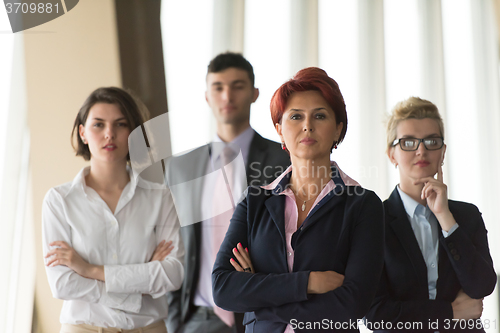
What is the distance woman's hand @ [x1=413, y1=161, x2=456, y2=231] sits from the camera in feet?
Result: 6.27

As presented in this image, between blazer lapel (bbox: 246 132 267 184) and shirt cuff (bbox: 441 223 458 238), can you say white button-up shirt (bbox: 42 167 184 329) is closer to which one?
blazer lapel (bbox: 246 132 267 184)

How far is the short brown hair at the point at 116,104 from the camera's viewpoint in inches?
86.4

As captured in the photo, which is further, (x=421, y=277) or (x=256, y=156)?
(x=256, y=156)

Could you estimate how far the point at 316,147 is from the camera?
65.4 inches

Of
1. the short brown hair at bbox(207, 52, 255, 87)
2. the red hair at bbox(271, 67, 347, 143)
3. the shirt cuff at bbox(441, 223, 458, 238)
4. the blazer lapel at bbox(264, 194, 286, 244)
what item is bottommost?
the shirt cuff at bbox(441, 223, 458, 238)

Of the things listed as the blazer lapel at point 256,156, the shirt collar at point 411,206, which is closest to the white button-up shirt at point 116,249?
the blazer lapel at point 256,156

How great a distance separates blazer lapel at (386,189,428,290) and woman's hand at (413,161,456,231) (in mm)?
121

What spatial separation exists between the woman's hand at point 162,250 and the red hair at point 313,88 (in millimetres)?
833

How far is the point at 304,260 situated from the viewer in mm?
1558

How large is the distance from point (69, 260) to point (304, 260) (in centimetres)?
110

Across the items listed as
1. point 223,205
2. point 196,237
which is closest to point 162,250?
point 196,237

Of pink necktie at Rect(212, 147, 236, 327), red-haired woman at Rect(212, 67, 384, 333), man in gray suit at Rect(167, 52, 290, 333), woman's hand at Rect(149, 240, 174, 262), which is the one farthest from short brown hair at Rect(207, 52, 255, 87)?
woman's hand at Rect(149, 240, 174, 262)

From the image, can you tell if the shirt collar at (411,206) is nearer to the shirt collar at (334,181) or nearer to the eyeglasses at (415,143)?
the eyeglasses at (415,143)

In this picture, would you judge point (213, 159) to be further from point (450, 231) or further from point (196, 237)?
point (450, 231)
